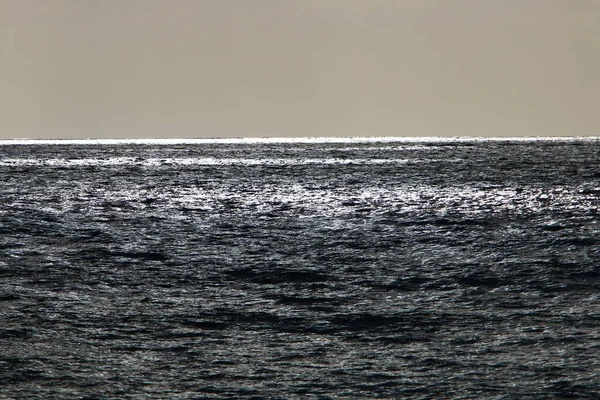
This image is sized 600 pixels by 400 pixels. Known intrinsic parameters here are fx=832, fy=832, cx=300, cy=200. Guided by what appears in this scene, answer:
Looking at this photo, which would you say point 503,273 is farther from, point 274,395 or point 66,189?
point 66,189

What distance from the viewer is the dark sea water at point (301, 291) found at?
2811 mm

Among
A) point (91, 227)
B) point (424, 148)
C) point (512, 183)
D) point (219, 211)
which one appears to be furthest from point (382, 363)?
point (424, 148)

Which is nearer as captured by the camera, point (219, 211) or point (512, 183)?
point (219, 211)

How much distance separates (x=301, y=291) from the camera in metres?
4.00

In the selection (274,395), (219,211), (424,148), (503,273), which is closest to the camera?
(274,395)

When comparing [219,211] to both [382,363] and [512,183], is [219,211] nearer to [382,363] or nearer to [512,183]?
[512,183]

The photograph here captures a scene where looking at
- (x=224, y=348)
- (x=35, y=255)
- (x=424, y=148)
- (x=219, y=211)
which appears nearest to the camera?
(x=224, y=348)

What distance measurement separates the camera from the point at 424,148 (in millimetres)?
15188

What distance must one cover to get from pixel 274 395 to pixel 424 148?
1286 cm

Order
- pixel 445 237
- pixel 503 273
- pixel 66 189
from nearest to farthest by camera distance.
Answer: pixel 503 273, pixel 445 237, pixel 66 189

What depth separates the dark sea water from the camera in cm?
281

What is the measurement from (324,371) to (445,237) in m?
2.78

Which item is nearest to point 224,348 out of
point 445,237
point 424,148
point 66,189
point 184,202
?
point 445,237

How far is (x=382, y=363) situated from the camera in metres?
2.95
